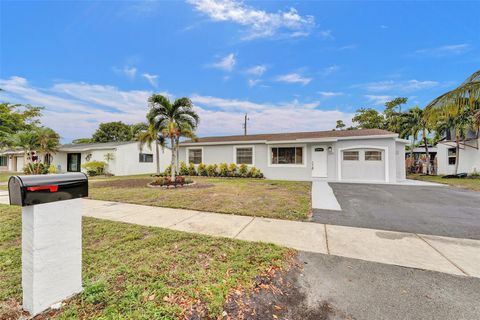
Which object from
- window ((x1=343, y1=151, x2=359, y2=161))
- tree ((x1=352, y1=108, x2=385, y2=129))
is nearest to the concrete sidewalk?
window ((x1=343, y1=151, x2=359, y2=161))

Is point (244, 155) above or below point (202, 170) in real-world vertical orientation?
above

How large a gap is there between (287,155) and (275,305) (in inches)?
538

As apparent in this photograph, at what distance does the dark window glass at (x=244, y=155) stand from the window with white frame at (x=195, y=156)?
3.54m

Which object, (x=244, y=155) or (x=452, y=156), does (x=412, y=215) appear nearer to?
(x=244, y=155)

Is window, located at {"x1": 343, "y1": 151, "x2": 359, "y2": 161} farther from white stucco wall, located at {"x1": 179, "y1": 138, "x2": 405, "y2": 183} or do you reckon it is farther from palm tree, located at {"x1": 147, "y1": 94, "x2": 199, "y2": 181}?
palm tree, located at {"x1": 147, "y1": 94, "x2": 199, "y2": 181}

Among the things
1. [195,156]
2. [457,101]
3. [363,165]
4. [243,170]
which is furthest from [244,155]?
[457,101]

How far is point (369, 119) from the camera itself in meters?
26.4

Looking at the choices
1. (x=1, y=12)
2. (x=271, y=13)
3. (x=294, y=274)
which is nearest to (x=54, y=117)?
(x=1, y=12)

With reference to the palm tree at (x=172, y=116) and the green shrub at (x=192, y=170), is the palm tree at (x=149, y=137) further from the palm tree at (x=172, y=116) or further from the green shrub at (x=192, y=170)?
the green shrub at (x=192, y=170)

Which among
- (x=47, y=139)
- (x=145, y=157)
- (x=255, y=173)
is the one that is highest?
(x=47, y=139)

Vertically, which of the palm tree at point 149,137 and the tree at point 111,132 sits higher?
the tree at point 111,132

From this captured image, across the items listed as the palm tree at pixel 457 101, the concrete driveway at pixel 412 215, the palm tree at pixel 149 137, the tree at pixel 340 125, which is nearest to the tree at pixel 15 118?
the palm tree at pixel 149 137

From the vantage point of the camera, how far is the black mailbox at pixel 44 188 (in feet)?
5.65

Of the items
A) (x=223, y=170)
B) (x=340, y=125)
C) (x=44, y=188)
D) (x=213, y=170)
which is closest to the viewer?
(x=44, y=188)
